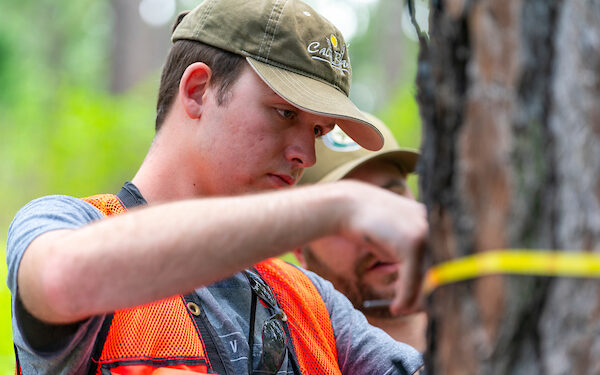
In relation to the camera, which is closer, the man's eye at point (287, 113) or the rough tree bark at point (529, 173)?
the rough tree bark at point (529, 173)

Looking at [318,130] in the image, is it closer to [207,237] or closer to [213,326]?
[213,326]

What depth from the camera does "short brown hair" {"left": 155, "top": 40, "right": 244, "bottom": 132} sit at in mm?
2287

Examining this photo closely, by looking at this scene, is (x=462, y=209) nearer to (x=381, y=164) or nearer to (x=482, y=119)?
(x=482, y=119)

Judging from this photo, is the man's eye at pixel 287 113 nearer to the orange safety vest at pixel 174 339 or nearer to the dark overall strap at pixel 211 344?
the orange safety vest at pixel 174 339

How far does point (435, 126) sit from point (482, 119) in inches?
4.4

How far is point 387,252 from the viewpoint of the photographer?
1276 mm

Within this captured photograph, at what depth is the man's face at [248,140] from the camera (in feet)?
7.32

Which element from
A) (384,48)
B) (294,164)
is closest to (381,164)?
(294,164)

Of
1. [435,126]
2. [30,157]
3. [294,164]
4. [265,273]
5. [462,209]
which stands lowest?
[30,157]

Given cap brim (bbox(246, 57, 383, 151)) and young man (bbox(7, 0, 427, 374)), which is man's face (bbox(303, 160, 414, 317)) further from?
cap brim (bbox(246, 57, 383, 151))

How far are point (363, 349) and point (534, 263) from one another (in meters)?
1.46

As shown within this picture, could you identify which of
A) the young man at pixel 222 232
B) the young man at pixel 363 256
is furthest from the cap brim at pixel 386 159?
the young man at pixel 222 232

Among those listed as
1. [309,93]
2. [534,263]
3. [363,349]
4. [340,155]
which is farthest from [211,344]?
[340,155]

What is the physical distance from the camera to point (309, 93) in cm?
219
